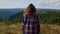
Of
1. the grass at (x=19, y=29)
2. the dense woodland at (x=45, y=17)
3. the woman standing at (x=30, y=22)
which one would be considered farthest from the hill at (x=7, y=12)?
the woman standing at (x=30, y=22)

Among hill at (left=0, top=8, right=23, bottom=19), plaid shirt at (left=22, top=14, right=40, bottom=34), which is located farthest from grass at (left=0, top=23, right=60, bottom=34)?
plaid shirt at (left=22, top=14, right=40, bottom=34)

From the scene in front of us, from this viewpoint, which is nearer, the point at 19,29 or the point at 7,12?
the point at 19,29

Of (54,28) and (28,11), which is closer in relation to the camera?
(28,11)

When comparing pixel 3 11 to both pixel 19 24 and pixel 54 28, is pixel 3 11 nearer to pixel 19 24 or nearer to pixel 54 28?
pixel 19 24

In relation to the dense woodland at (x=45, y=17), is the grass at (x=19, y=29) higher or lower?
lower

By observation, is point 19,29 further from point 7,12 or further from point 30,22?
point 30,22

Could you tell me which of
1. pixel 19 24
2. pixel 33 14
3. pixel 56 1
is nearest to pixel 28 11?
pixel 33 14

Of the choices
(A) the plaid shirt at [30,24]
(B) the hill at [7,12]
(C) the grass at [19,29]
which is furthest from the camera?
(B) the hill at [7,12]

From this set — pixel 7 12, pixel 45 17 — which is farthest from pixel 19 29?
pixel 45 17

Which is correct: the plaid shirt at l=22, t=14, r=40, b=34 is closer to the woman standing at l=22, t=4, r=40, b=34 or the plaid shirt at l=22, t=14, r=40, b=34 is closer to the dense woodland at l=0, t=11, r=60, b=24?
the woman standing at l=22, t=4, r=40, b=34

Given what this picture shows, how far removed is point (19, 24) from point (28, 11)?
1.47m

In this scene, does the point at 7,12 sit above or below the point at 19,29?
above

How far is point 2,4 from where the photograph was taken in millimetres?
3664

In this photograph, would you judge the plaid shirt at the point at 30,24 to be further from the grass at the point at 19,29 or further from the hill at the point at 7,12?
the hill at the point at 7,12
